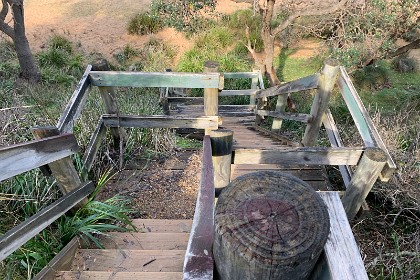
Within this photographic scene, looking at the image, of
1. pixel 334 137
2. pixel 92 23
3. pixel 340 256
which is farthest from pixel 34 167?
pixel 92 23

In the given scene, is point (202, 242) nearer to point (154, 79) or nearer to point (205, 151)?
point (205, 151)

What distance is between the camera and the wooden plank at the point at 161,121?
3406mm

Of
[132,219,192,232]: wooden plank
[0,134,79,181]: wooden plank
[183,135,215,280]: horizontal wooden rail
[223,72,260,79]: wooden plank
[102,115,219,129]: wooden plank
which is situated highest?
[183,135,215,280]: horizontal wooden rail

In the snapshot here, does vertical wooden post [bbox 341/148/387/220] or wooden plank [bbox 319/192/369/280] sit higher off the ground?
wooden plank [bbox 319/192/369/280]

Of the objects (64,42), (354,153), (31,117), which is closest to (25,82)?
(64,42)

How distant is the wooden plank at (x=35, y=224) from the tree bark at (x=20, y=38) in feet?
23.6

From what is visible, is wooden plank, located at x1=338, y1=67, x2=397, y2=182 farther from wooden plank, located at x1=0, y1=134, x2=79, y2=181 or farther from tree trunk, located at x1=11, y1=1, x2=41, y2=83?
tree trunk, located at x1=11, y1=1, x2=41, y2=83

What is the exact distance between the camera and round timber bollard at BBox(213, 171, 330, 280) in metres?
0.83

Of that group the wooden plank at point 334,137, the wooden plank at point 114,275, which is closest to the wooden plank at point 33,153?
the wooden plank at point 114,275

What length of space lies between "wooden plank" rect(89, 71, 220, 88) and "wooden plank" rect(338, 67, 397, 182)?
127 cm

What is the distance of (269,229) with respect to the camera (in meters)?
0.83

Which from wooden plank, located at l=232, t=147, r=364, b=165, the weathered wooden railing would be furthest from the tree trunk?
wooden plank, located at l=232, t=147, r=364, b=165

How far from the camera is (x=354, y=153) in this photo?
7.18 ft

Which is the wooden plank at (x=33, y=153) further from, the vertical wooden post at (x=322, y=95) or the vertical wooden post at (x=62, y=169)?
the vertical wooden post at (x=322, y=95)
